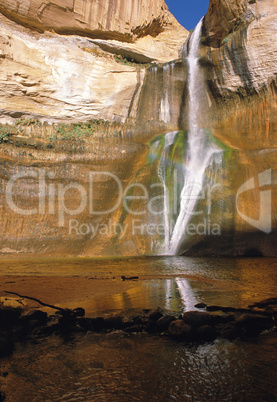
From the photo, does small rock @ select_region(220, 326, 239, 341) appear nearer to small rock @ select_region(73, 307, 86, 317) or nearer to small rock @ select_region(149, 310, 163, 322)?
small rock @ select_region(149, 310, 163, 322)

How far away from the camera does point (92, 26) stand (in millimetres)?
21688

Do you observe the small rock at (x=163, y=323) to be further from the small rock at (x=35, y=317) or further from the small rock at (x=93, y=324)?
the small rock at (x=35, y=317)

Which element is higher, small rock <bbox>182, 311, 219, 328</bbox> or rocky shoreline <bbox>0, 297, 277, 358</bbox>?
small rock <bbox>182, 311, 219, 328</bbox>

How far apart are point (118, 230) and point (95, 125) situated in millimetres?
7856

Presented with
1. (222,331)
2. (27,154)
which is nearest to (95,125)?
(27,154)

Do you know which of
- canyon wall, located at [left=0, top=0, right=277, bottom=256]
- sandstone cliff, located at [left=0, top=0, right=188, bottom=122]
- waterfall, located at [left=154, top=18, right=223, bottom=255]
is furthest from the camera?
sandstone cliff, located at [left=0, top=0, right=188, bottom=122]

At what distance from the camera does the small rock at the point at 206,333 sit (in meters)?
3.23

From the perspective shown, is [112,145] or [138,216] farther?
[112,145]

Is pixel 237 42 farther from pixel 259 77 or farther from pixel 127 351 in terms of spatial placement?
pixel 127 351

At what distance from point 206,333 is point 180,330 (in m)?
0.28

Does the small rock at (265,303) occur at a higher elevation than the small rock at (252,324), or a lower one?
lower

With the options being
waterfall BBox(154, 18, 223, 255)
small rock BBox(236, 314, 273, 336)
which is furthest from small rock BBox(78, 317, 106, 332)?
waterfall BBox(154, 18, 223, 255)

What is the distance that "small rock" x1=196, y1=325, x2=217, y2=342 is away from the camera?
3235 mm

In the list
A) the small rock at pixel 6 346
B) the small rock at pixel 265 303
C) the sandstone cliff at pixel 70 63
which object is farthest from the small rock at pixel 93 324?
the sandstone cliff at pixel 70 63
